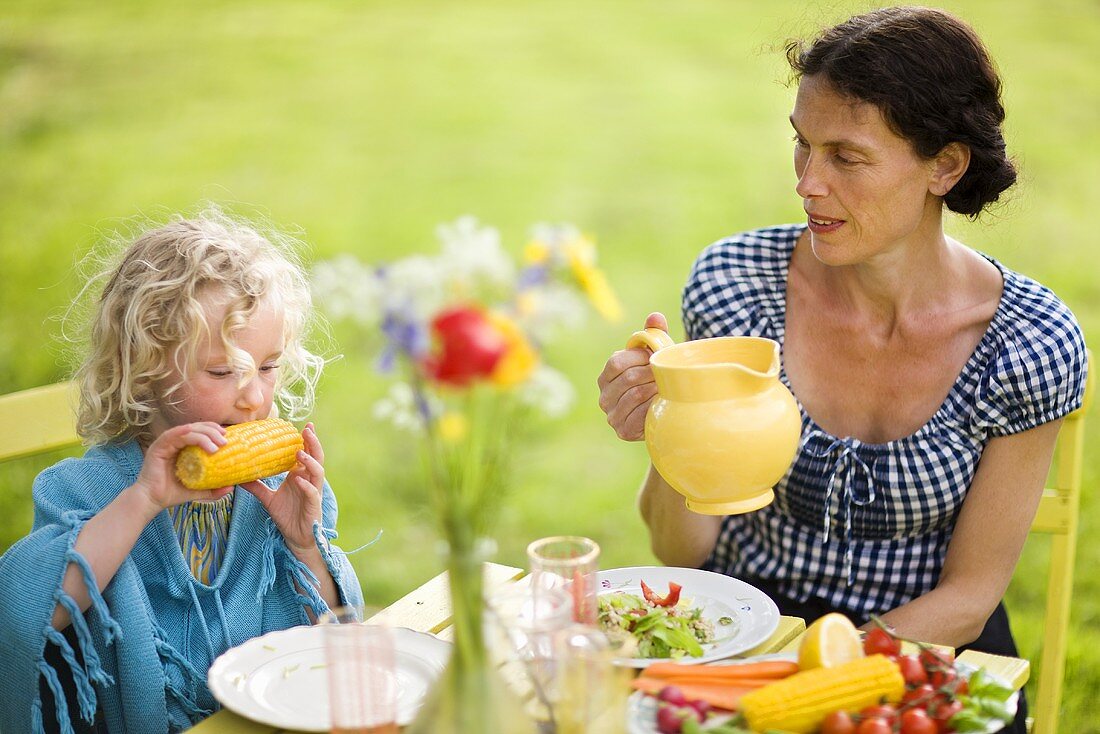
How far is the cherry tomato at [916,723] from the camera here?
1.45 meters

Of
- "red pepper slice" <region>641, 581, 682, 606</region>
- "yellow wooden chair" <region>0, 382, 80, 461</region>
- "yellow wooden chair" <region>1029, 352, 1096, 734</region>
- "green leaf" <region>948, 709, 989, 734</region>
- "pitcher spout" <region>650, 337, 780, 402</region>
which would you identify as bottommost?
"yellow wooden chair" <region>1029, 352, 1096, 734</region>

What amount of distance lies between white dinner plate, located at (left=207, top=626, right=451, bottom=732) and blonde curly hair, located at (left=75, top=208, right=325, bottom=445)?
0.52 meters

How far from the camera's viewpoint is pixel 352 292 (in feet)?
3.98

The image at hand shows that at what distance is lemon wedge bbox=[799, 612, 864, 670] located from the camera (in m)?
1.56

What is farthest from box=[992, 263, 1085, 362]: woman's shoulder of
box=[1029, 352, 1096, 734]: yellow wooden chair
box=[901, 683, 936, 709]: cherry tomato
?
box=[901, 683, 936, 709]: cherry tomato

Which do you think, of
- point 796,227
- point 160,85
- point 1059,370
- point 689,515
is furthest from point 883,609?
point 160,85

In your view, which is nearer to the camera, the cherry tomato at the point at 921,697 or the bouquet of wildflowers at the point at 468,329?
the bouquet of wildflowers at the point at 468,329

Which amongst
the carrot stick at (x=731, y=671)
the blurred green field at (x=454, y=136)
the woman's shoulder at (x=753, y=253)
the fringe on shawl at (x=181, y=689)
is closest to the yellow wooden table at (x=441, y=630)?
the carrot stick at (x=731, y=671)

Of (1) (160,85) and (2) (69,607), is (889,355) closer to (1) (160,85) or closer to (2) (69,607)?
(2) (69,607)

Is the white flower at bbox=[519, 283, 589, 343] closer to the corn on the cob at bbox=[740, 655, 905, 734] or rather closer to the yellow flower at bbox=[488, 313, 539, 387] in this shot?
the yellow flower at bbox=[488, 313, 539, 387]

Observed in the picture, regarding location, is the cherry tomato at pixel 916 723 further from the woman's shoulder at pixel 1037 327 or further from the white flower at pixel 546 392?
the woman's shoulder at pixel 1037 327

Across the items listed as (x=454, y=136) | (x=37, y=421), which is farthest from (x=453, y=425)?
(x=454, y=136)

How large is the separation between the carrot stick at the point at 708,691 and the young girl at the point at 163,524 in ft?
2.52

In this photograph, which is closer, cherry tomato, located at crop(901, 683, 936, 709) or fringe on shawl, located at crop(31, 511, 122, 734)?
cherry tomato, located at crop(901, 683, 936, 709)
